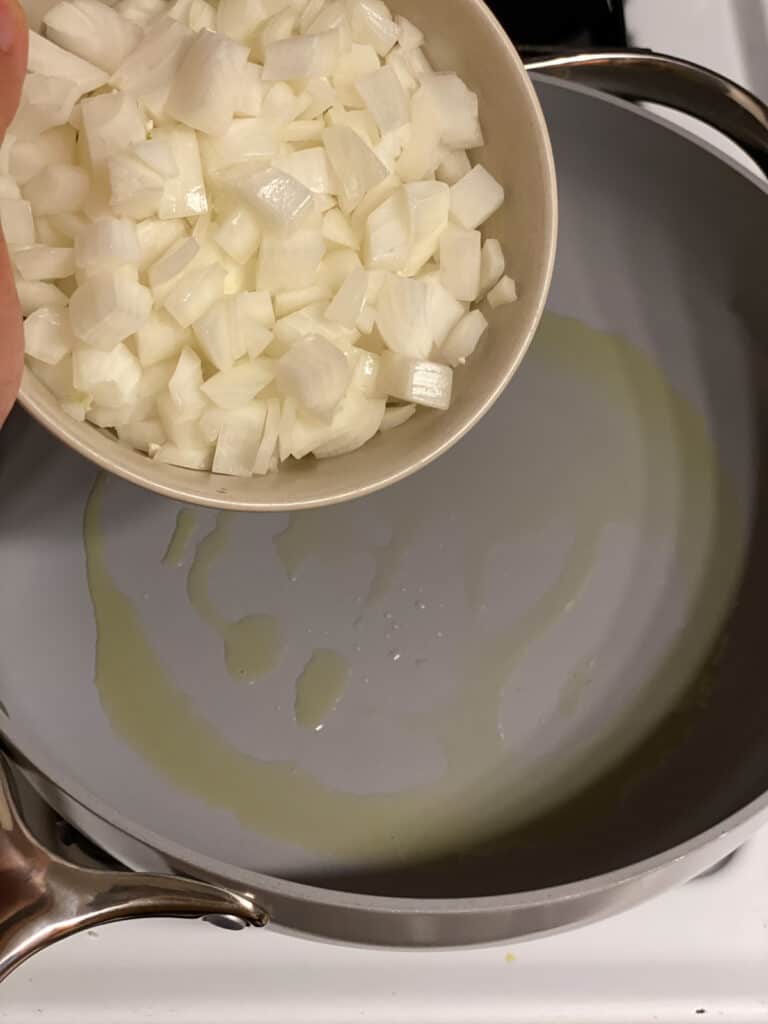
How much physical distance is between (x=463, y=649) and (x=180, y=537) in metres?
0.25

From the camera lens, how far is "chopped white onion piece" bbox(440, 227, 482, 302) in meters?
0.68

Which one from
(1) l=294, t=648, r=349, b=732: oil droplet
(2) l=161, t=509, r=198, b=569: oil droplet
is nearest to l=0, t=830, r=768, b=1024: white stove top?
(1) l=294, t=648, r=349, b=732: oil droplet

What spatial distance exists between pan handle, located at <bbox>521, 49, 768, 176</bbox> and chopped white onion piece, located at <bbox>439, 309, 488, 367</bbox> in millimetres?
318

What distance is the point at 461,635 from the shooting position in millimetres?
759

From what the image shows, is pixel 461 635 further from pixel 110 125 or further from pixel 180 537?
pixel 110 125

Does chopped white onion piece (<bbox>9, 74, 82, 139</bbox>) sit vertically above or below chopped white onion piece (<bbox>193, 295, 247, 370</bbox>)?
above

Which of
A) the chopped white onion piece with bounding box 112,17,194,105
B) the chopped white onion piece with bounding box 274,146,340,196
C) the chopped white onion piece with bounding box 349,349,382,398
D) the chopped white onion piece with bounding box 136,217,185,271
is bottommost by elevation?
the chopped white onion piece with bounding box 349,349,382,398

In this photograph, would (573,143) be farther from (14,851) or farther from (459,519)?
(14,851)

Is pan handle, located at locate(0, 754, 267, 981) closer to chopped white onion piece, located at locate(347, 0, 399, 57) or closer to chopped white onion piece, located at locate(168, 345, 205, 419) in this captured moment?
chopped white onion piece, located at locate(168, 345, 205, 419)

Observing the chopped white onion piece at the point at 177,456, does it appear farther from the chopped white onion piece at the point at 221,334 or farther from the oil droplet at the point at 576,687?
the oil droplet at the point at 576,687

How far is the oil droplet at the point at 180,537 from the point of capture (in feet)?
2.56

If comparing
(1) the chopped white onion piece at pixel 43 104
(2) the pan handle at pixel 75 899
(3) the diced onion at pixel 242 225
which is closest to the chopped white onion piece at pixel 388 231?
(3) the diced onion at pixel 242 225

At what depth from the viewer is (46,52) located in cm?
58

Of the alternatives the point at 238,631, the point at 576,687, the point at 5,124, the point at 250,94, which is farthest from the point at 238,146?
the point at 576,687
